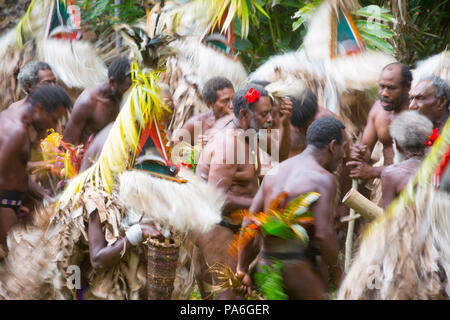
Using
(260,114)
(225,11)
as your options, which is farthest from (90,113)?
(225,11)

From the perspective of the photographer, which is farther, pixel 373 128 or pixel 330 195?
pixel 373 128

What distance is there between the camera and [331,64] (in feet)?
20.4

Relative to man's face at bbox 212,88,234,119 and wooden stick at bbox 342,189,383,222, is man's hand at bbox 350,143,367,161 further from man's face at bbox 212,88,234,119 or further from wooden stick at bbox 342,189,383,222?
man's face at bbox 212,88,234,119

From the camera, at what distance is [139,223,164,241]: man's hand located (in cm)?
387

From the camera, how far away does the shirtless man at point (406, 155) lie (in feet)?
13.8

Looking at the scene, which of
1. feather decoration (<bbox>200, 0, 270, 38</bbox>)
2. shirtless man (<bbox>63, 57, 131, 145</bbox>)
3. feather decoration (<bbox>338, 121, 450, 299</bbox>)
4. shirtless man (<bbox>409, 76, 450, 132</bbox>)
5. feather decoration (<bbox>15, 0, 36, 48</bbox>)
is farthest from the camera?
feather decoration (<bbox>15, 0, 36, 48</bbox>)

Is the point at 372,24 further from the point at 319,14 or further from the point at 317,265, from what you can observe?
the point at 317,265

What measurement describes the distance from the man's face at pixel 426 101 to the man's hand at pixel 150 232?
2473 millimetres

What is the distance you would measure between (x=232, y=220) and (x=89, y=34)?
5.06 meters

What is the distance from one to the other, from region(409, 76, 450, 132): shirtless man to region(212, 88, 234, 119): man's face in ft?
5.57

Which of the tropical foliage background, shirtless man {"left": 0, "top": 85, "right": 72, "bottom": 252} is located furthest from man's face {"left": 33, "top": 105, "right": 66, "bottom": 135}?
the tropical foliage background

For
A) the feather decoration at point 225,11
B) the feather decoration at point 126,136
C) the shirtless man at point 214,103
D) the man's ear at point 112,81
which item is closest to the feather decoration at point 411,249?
the feather decoration at point 126,136

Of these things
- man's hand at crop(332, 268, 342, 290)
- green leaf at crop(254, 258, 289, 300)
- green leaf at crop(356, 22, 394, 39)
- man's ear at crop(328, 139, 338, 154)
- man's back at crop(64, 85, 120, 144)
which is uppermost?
green leaf at crop(356, 22, 394, 39)
